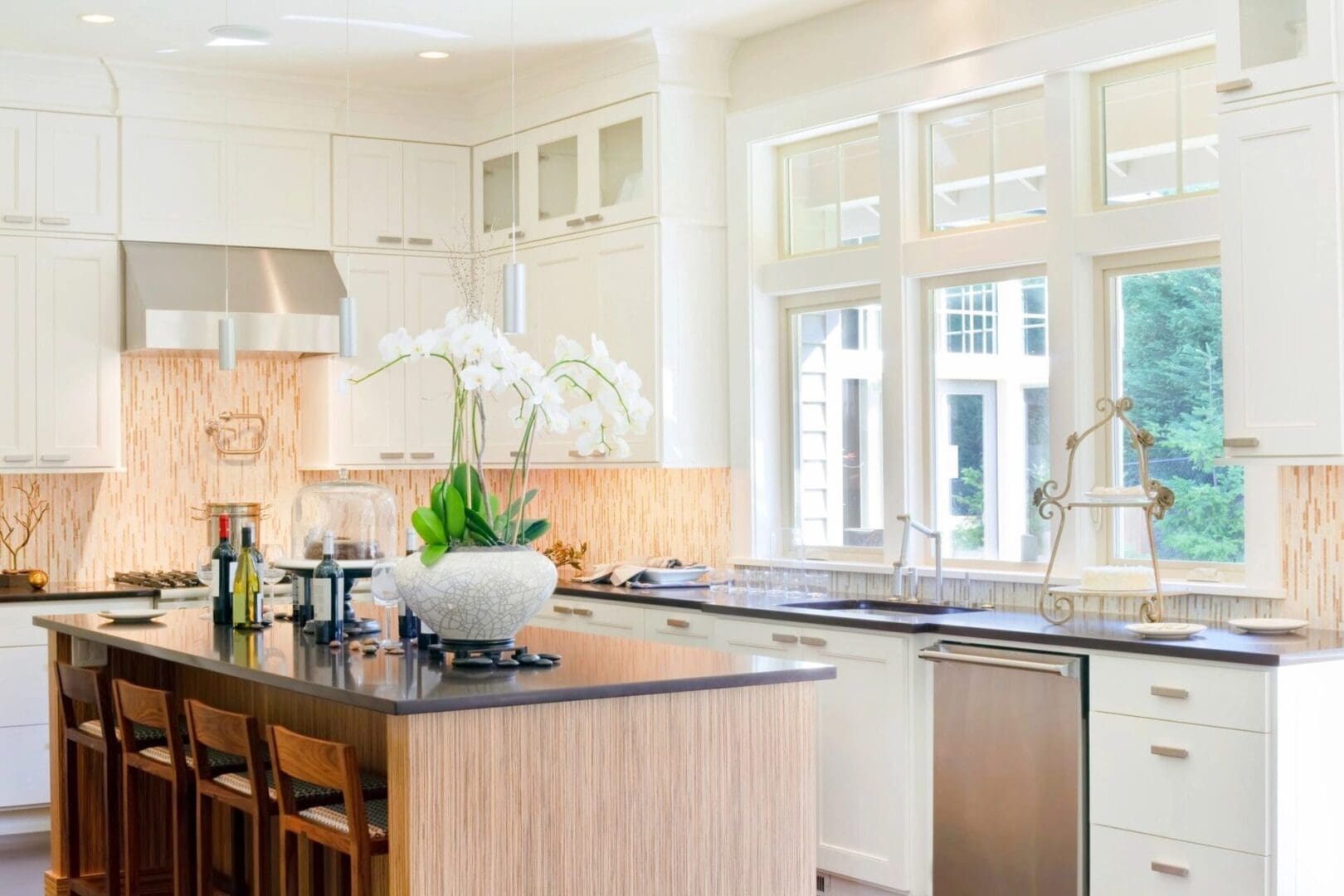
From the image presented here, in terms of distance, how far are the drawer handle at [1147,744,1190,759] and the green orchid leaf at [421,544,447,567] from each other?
1836 millimetres

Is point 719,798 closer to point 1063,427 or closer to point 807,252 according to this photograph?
point 1063,427

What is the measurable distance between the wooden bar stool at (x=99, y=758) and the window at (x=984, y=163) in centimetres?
309

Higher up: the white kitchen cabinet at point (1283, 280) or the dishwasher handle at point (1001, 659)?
the white kitchen cabinet at point (1283, 280)

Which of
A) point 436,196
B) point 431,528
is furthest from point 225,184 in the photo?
point 431,528

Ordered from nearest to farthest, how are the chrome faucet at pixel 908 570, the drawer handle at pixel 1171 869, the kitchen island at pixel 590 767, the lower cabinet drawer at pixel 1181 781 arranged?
the kitchen island at pixel 590 767, the lower cabinet drawer at pixel 1181 781, the drawer handle at pixel 1171 869, the chrome faucet at pixel 908 570

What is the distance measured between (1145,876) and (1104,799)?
0.69 feet

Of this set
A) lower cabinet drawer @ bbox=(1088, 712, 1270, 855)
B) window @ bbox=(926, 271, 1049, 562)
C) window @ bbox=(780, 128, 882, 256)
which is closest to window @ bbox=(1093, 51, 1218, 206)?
window @ bbox=(926, 271, 1049, 562)

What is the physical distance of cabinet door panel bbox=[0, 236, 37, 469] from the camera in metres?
6.08

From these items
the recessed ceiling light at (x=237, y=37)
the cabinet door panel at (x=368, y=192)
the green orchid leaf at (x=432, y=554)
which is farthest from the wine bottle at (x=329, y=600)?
the cabinet door panel at (x=368, y=192)

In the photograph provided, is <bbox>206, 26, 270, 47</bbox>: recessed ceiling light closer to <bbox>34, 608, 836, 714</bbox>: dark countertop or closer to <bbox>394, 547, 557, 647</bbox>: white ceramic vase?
<bbox>34, 608, 836, 714</bbox>: dark countertop

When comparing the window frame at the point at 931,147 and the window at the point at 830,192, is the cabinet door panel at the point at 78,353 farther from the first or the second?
the window frame at the point at 931,147

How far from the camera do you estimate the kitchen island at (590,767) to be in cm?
287

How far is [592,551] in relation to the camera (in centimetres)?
690

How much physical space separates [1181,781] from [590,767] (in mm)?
1608
